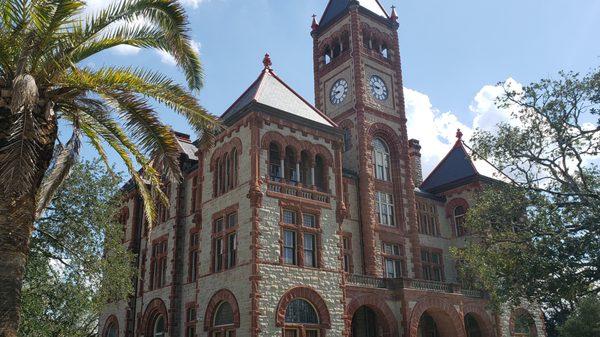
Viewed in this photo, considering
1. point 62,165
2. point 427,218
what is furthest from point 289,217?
point 427,218

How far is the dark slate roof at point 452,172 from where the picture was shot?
38.3 metres

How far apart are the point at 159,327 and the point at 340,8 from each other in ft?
82.7

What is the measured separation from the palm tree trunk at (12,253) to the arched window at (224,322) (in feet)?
48.0

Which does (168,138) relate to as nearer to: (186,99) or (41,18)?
(186,99)

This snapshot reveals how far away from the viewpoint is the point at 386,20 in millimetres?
40312

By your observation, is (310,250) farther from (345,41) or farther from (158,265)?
(345,41)

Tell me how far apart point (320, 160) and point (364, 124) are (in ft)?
23.3

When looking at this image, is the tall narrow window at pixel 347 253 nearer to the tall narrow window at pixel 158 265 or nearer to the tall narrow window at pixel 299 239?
the tall narrow window at pixel 299 239

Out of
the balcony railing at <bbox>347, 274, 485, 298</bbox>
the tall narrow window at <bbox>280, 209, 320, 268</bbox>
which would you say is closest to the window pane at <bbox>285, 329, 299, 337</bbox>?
the tall narrow window at <bbox>280, 209, 320, 268</bbox>

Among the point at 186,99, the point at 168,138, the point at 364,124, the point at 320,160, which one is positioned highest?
the point at 364,124

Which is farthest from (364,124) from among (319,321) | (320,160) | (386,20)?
(319,321)

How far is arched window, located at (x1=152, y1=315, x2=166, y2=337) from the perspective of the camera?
3098cm

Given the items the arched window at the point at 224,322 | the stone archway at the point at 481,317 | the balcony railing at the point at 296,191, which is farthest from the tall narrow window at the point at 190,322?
the stone archway at the point at 481,317

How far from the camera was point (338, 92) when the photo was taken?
38281 millimetres
